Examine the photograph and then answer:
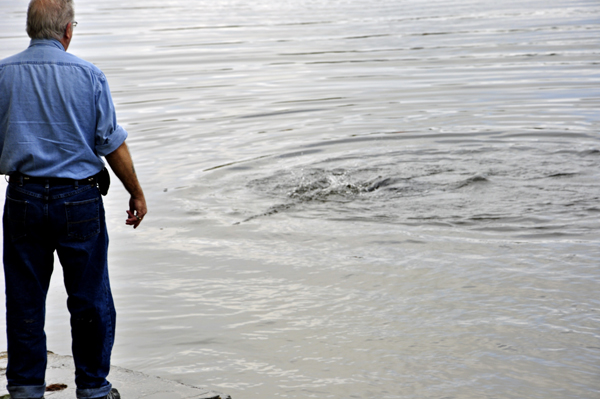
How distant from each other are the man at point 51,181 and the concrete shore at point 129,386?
0.80 feet

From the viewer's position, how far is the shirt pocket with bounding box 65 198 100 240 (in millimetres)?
3496

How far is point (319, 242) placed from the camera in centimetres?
678

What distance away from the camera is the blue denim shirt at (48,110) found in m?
3.44

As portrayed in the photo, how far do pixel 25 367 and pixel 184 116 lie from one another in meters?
9.98

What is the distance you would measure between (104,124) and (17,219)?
1.88ft

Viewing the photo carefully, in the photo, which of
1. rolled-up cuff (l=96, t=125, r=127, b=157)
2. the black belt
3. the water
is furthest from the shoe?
rolled-up cuff (l=96, t=125, r=127, b=157)

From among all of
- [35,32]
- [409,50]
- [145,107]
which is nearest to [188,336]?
[35,32]

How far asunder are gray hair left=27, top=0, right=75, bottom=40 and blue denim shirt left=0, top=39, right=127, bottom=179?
0.05 metres

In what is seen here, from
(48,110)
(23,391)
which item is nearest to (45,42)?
(48,110)

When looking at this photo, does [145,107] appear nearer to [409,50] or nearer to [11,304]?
[409,50]

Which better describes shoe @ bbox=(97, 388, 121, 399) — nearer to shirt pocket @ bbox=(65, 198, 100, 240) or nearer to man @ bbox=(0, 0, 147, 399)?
man @ bbox=(0, 0, 147, 399)

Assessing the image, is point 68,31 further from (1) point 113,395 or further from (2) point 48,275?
(1) point 113,395

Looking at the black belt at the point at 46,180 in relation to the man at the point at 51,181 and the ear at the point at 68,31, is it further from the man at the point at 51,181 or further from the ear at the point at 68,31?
the ear at the point at 68,31

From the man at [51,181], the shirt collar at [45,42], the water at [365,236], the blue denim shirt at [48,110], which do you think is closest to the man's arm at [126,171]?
the man at [51,181]
